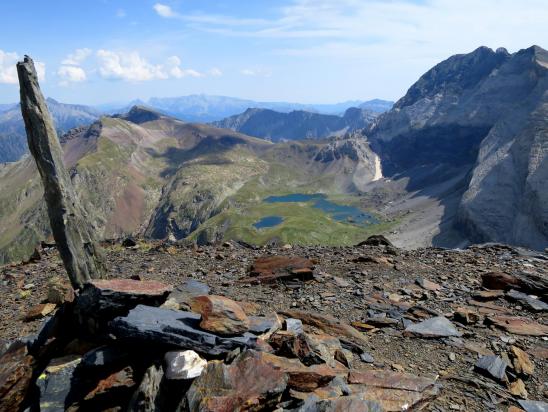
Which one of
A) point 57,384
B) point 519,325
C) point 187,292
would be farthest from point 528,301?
point 57,384

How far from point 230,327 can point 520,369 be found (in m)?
9.54

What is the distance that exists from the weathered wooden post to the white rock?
886cm

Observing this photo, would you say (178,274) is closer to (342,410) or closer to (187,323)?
(187,323)

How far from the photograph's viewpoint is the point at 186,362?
11195mm

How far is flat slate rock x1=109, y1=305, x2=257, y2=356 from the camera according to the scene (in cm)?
1169

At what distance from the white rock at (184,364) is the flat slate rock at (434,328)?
329 inches

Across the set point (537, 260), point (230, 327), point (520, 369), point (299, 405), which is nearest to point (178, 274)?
point (230, 327)

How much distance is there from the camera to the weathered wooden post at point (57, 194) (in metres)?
18.2

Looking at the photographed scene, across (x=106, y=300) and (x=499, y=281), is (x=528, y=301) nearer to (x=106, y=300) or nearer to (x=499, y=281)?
(x=499, y=281)

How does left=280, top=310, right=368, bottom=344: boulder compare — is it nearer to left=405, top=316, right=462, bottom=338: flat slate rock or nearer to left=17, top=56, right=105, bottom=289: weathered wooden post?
left=405, top=316, right=462, bottom=338: flat slate rock

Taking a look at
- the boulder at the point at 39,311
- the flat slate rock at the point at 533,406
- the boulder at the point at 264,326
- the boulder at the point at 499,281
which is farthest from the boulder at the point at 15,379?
the boulder at the point at 499,281

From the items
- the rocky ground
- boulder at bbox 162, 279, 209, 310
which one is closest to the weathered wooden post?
the rocky ground

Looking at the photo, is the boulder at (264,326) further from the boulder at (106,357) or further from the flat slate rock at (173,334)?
the boulder at (106,357)

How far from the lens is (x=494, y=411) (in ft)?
36.9
